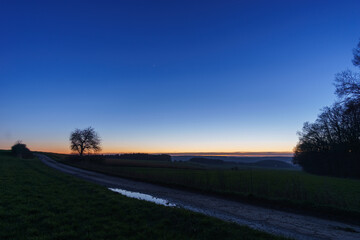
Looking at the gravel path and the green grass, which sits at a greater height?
the green grass

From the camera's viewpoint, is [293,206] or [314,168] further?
[314,168]

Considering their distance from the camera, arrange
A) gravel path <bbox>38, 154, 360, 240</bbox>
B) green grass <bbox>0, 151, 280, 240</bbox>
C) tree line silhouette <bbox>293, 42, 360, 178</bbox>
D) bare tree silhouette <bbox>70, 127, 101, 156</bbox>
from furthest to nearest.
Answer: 1. bare tree silhouette <bbox>70, 127, 101, 156</bbox>
2. tree line silhouette <bbox>293, 42, 360, 178</bbox>
3. gravel path <bbox>38, 154, 360, 240</bbox>
4. green grass <bbox>0, 151, 280, 240</bbox>

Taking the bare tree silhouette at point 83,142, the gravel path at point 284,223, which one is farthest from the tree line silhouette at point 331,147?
the bare tree silhouette at point 83,142

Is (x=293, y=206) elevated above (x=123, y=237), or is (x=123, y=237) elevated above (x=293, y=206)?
(x=123, y=237)

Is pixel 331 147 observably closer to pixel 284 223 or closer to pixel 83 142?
pixel 284 223

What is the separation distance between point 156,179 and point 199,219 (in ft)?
52.9

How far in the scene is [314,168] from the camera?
5350 cm

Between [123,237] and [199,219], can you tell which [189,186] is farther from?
[123,237]

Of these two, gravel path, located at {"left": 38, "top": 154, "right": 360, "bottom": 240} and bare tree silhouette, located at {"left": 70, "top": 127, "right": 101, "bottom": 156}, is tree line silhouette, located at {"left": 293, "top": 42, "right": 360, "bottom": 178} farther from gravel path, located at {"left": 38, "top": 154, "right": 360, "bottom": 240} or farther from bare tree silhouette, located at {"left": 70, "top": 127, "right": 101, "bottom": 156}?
bare tree silhouette, located at {"left": 70, "top": 127, "right": 101, "bottom": 156}

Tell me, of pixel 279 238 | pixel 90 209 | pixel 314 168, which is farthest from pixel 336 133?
pixel 90 209

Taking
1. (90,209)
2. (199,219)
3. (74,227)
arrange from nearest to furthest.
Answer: (74,227) < (199,219) < (90,209)

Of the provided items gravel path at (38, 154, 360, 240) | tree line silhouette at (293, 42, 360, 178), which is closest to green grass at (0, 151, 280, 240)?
gravel path at (38, 154, 360, 240)

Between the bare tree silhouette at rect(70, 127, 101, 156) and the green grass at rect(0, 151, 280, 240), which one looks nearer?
the green grass at rect(0, 151, 280, 240)

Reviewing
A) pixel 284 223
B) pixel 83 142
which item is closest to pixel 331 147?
pixel 284 223
